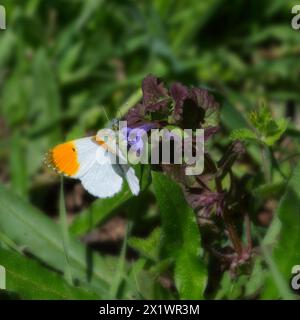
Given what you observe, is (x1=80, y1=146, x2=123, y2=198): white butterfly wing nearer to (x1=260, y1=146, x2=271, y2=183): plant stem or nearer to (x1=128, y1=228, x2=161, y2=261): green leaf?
(x1=128, y1=228, x2=161, y2=261): green leaf

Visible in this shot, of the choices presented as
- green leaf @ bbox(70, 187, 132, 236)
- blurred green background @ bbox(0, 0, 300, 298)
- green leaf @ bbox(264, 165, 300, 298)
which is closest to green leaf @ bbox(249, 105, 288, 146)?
green leaf @ bbox(264, 165, 300, 298)

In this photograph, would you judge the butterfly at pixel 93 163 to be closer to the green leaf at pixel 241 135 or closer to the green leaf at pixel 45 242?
the green leaf at pixel 241 135

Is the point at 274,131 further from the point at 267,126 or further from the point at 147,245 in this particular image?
the point at 147,245

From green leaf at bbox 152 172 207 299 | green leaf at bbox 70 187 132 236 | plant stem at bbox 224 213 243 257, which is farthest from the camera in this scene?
green leaf at bbox 70 187 132 236

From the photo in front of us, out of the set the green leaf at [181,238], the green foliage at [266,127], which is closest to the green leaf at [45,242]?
the green leaf at [181,238]

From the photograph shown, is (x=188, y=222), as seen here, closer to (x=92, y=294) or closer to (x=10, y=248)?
(x=92, y=294)
